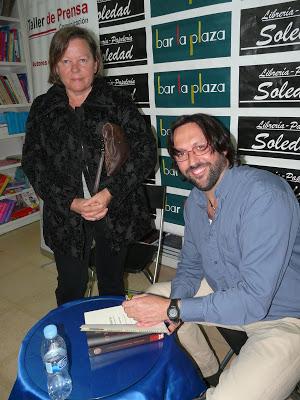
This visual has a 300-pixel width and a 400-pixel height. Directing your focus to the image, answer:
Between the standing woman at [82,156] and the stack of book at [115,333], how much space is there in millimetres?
514

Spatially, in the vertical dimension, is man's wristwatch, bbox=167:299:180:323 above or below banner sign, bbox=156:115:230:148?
below

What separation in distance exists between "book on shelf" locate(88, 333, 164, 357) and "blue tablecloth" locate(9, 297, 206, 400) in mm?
13

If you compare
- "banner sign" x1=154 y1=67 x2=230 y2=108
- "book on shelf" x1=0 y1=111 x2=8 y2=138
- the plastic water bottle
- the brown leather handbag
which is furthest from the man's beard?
"book on shelf" x1=0 y1=111 x2=8 y2=138

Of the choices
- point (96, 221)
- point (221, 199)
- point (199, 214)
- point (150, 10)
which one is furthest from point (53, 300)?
point (150, 10)

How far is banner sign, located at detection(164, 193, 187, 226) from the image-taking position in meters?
A: 2.50

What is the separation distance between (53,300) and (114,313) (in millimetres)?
1415

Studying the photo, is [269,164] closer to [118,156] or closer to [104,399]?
[118,156]

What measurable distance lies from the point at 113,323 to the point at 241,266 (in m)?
0.49

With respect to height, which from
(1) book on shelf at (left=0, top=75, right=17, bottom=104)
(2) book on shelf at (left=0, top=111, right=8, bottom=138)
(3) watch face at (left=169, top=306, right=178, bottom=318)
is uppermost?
(1) book on shelf at (left=0, top=75, right=17, bottom=104)

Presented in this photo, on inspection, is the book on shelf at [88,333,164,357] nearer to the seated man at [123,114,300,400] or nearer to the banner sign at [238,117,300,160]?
the seated man at [123,114,300,400]

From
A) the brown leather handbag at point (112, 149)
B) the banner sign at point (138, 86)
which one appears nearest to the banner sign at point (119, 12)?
the banner sign at point (138, 86)

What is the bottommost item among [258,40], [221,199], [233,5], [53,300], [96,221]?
[53,300]

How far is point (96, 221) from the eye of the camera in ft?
5.44

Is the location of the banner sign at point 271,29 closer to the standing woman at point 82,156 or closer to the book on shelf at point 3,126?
the standing woman at point 82,156
